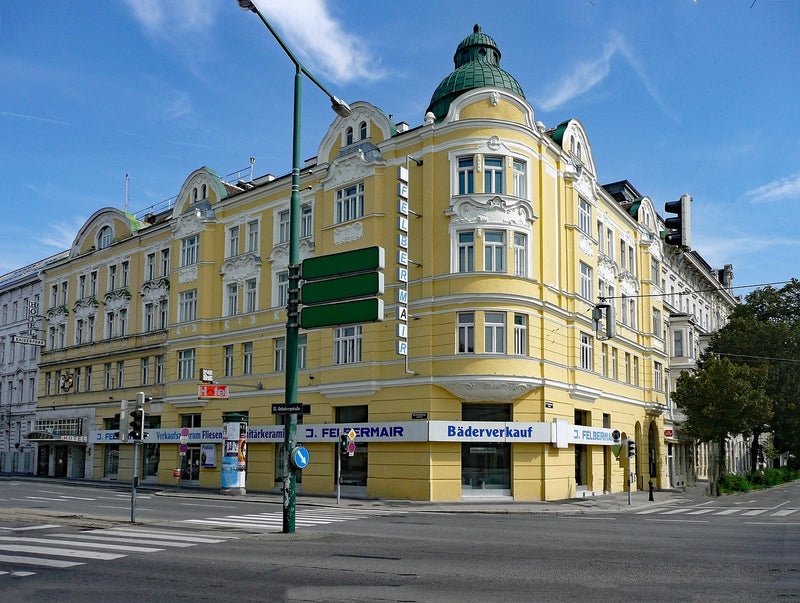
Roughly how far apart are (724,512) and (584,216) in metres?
16.0

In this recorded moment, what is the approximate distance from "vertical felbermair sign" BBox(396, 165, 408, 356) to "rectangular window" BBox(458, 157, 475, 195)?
2395mm

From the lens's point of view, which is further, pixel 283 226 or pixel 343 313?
pixel 283 226

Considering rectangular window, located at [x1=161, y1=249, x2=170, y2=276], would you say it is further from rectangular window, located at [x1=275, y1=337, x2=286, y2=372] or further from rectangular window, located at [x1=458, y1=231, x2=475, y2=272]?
rectangular window, located at [x1=458, y1=231, x2=475, y2=272]

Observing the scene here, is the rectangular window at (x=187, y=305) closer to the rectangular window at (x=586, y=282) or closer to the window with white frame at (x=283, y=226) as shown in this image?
the window with white frame at (x=283, y=226)

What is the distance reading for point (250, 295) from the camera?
129 feet

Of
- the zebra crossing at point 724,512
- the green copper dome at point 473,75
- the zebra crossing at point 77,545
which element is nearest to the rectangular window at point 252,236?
the green copper dome at point 473,75

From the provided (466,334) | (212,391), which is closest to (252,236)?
(212,391)

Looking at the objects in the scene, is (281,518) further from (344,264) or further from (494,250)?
(494,250)

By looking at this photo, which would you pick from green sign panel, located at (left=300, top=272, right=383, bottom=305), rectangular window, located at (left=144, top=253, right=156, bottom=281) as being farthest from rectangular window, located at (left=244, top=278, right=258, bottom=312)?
green sign panel, located at (left=300, top=272, right=383, bottom=305)

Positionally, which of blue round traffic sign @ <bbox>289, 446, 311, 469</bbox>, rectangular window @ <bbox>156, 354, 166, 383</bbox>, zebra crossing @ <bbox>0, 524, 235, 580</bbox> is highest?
rectangular window @ <bbox>156, 354, 166, 383</bbox>

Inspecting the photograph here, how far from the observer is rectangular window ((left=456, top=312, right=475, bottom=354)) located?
29.9 metres

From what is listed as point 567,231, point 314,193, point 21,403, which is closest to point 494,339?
point 567,231

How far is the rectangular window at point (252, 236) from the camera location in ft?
130

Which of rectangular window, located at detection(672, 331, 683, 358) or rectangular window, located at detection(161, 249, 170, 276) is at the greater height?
rectangular window, located at detection(161, 249, 170, 276)
